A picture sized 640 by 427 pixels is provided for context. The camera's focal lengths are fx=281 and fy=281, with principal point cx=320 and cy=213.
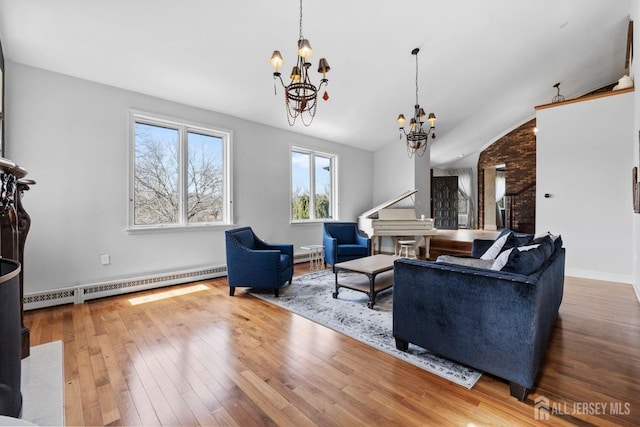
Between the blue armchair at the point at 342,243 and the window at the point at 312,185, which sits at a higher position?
the window at the point at 312,185

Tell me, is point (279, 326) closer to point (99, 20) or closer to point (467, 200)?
point (99, 20)

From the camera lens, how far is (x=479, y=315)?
5.83 ft

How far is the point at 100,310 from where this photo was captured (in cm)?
311

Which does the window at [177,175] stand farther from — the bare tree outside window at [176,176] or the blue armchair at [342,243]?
the blue armchair at [342,243]

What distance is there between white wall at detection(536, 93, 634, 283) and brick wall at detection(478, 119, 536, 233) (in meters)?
3.46

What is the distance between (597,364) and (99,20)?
205 inches

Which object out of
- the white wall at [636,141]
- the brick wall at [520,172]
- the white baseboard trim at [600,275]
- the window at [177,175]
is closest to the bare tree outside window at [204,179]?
the window at [177,175]

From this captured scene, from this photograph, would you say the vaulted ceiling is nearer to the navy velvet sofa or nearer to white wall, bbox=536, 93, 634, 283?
white wall, bbox=536, 93, 634, 283

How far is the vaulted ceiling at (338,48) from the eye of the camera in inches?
111

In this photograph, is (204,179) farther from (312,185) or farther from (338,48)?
(338,48)

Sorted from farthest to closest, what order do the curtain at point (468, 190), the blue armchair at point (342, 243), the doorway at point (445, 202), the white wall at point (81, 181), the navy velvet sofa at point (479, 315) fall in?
the doorway at point (445, 202)
the curtain at point (468, 190)
the blue armchair at point (342, 243)
the white wall at point (81, 181)
the navy velvet sofa at point (479, 315)

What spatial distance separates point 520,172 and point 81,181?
9.92m

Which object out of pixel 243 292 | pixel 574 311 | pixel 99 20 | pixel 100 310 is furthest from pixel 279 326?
pixel 99 20

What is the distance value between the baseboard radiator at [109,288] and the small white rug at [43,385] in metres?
1.17
